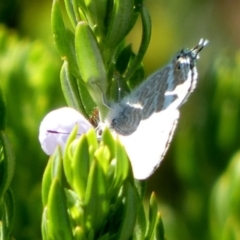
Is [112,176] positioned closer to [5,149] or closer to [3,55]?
[5,149]

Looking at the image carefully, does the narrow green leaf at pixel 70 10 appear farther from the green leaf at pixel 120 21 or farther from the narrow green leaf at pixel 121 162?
the narrow green leaf at pixel 121 162

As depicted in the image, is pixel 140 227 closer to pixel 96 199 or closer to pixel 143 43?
pixel 96 199

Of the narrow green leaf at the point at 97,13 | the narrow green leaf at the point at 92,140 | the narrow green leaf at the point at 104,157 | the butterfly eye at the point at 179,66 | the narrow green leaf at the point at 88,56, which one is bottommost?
the narrow green leaf at the point at 104,157

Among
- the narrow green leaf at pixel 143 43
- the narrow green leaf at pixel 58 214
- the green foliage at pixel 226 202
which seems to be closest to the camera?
the narrow green leaf at pixel 58 214

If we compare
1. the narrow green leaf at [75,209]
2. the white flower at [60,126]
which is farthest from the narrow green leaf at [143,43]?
the narrow green leaf at [75,209]

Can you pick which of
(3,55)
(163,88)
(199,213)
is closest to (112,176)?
(163,88)

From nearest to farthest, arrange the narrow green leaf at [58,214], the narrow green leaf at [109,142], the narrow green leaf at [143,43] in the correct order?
the narrow green leaf at [58,214] → the narrow green leaf at [109,142] → the narrow green leaf at [143,43]

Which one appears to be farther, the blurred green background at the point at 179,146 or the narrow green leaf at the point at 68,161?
the blurred green background at the point at 179,146

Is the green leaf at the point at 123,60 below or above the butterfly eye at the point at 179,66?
above
